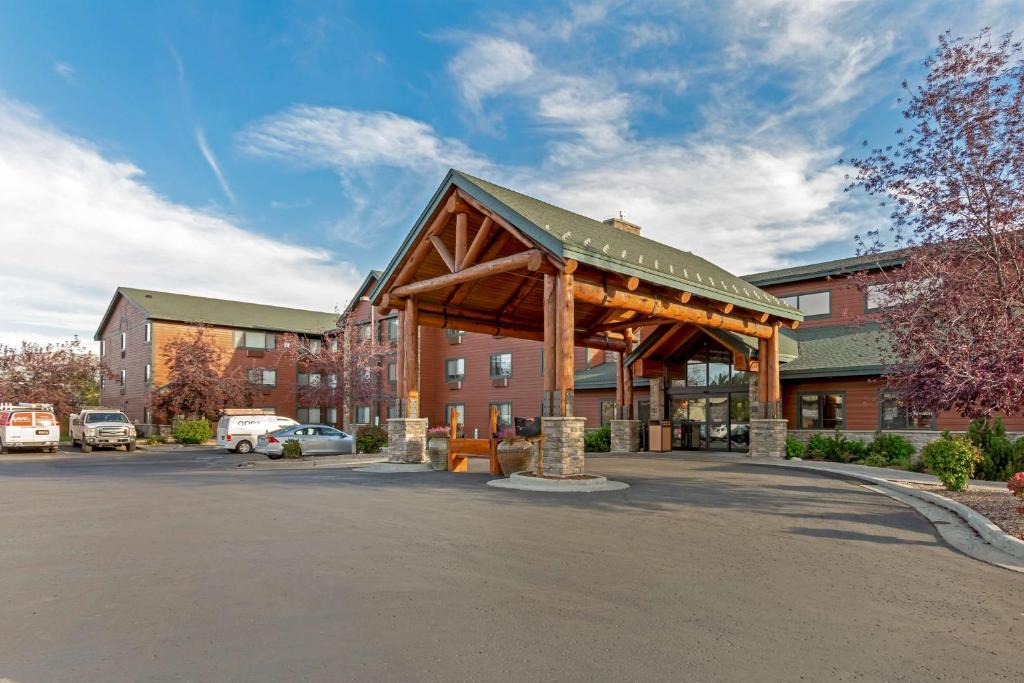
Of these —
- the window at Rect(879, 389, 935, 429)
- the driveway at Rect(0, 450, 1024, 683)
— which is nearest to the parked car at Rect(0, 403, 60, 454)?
the driveway at Rect(0, 450, 1024, 683)

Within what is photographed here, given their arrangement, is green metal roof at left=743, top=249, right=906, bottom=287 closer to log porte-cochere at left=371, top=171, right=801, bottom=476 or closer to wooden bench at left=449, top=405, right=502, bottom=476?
log porte-cochere at left=371, top=171, right=801, bottom=476

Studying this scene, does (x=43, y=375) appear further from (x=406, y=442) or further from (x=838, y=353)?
(x=838, y=353)

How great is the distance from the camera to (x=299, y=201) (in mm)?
25234

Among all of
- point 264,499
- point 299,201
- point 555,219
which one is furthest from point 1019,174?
point 299,201

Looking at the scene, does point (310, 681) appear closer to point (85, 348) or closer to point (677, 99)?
point (677, 99)

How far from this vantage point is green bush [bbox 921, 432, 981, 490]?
12750 mm

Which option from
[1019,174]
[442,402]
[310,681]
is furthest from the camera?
[442,402]

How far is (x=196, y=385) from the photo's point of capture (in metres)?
38.3

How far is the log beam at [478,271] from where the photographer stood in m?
15.2

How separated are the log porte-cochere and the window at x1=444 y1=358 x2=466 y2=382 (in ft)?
50.9

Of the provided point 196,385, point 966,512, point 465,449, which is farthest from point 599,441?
point 196,385

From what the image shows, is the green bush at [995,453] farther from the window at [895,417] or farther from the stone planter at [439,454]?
the stone planter at [439,454]

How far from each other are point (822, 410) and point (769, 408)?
2723 mm

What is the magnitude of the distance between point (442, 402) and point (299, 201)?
18632 millimetres
